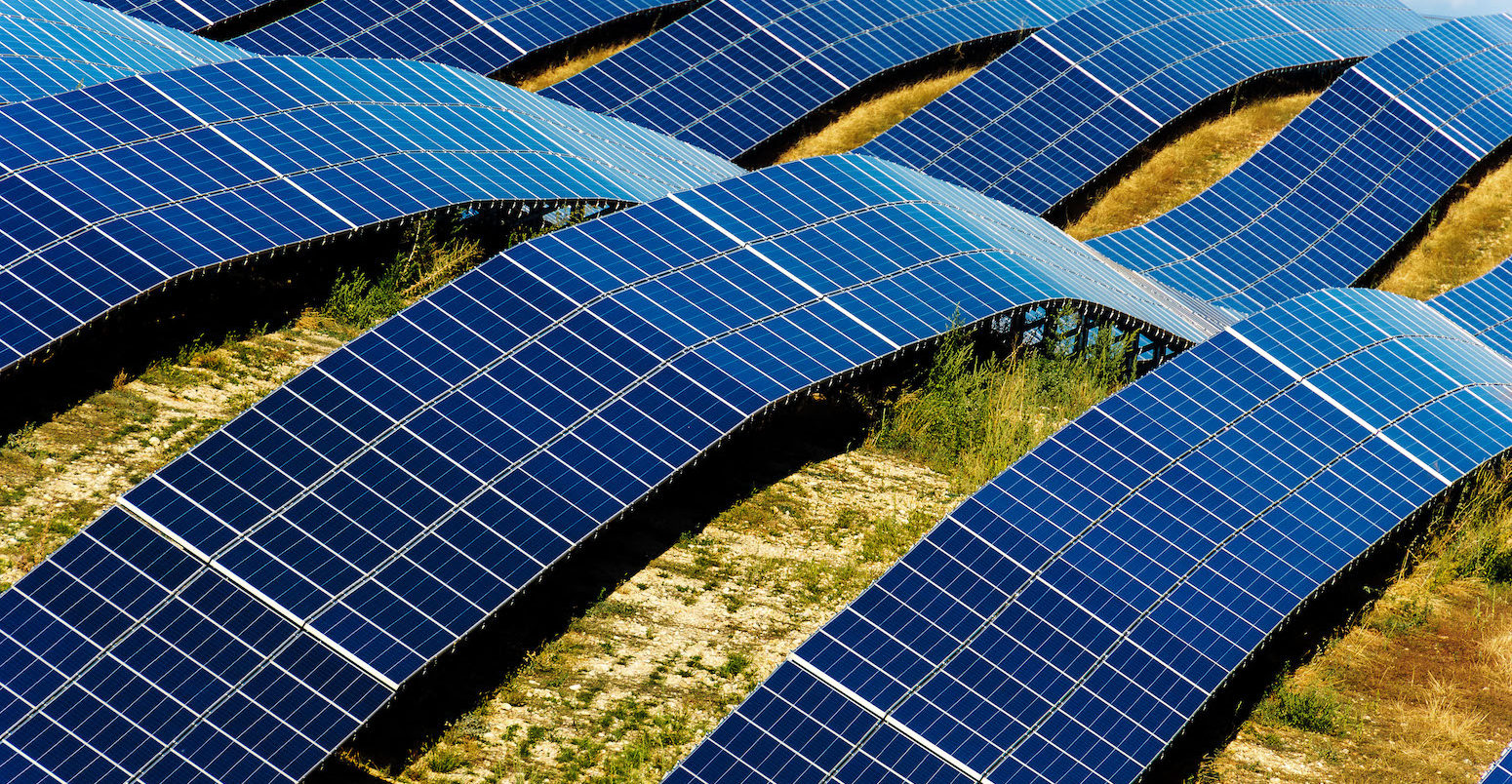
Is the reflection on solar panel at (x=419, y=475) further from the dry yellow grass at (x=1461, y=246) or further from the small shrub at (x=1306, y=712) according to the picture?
the dry yellow grass at (x=1461, y=246)

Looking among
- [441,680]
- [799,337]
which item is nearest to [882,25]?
[799,337]

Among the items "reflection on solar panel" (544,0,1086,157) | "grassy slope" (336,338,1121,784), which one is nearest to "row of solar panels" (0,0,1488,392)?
"reflection on solar panel" (544,0,1086,157)

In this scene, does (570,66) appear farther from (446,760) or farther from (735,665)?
(446,760)

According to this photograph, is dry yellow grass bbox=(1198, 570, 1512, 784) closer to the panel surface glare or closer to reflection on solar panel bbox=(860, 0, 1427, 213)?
reflection on solar panel bbox=(860, 0, 1427, 213)

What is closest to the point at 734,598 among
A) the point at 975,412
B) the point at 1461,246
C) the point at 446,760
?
the point at 446,760

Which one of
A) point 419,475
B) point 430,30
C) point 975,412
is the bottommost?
point 430,30

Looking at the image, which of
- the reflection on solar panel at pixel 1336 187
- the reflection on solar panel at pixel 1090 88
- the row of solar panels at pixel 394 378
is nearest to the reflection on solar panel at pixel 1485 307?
the reflection on solar panel at pixel 1336 187
